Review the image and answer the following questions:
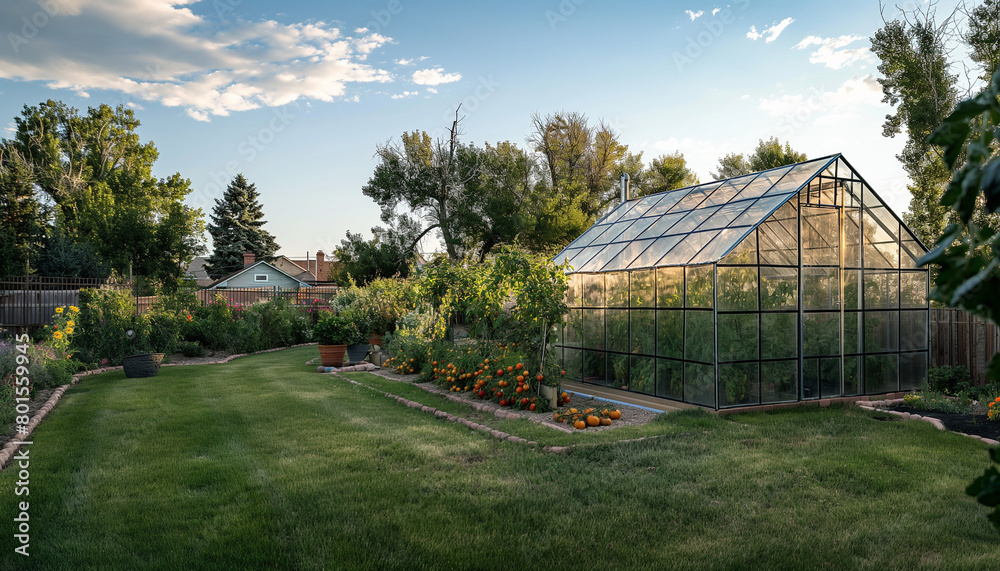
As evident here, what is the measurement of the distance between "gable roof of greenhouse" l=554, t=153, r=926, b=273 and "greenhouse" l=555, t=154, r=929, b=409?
3 cm

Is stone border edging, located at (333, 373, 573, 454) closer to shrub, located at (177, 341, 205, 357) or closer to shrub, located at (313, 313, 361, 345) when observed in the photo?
shrub, located at (313, 313, 361, 345)

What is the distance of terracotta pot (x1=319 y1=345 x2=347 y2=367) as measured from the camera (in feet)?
40.1

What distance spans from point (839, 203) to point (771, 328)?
253cm

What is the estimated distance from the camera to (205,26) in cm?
893

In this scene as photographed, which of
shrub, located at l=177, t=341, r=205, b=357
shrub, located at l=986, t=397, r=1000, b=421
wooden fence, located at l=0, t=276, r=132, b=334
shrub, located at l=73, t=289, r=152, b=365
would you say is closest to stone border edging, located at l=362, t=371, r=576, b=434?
shrub, located at l=986, t=397, r=1000, b=421

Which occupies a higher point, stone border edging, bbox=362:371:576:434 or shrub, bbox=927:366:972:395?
shrub, bbox=927:366:972:395

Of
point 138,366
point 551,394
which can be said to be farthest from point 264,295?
point 551,394

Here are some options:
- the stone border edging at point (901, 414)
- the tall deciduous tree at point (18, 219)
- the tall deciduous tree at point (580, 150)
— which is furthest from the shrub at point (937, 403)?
the tall deciduous tree at point (18, 219)

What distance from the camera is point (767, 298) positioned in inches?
309

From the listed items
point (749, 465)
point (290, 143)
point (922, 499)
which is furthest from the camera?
point (290, 143)

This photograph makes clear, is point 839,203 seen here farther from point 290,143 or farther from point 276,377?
point 290,143

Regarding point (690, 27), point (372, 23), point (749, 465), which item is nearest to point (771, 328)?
point (749, 465)

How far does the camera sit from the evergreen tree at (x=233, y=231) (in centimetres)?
3794

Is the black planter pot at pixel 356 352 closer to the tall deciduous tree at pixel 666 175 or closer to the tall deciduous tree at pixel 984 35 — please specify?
the tall deciduous tree at pixel 984 35
